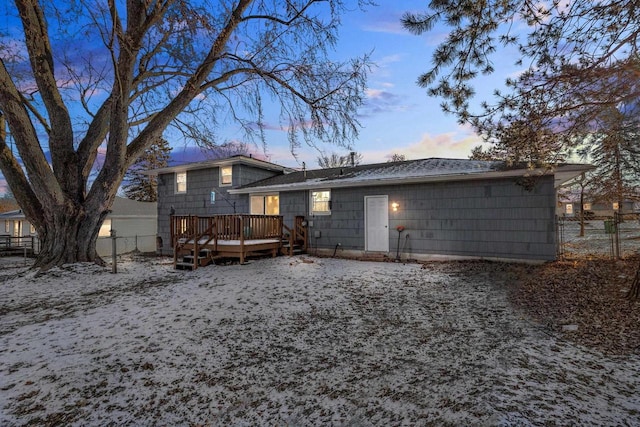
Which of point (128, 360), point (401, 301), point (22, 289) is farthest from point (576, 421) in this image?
point (22, 289)

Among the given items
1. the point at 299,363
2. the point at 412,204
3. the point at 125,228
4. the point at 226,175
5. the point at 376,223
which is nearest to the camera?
the point at 299,363

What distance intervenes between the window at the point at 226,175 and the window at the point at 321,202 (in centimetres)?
412

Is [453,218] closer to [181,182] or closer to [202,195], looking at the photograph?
[202,195]

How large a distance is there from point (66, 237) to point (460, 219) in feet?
34.9

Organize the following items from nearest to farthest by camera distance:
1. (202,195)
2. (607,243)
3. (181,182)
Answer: (607,243)
(202,195)
(181,182)

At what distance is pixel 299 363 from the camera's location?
3178 millimetres

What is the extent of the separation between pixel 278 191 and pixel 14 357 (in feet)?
Answer: 30.7

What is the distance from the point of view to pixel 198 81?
332 inches

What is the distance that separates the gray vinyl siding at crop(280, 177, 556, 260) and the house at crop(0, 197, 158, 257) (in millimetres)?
13088

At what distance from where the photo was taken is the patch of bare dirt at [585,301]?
12.1ft

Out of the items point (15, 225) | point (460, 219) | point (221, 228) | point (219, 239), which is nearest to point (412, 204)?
point (460, 219)

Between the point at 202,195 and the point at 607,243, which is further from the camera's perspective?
the point at 202,195

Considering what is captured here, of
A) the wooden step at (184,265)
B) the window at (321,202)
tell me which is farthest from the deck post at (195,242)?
the window at (321,202)

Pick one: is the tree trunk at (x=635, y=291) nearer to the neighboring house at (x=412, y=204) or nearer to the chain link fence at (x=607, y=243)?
the neighboring house at (x=412, y=204)
